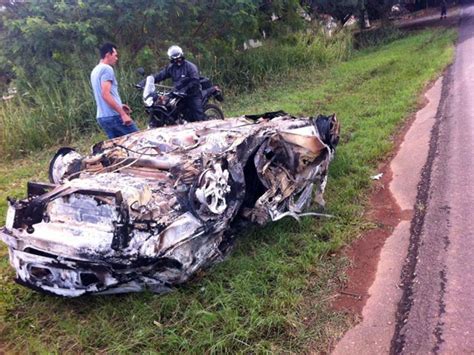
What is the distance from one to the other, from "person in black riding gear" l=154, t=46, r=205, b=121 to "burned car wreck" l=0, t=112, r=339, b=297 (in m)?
2.55

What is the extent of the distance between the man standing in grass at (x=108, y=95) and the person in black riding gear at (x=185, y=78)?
1.06 metres

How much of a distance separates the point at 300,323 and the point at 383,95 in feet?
23.5

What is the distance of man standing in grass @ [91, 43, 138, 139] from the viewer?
5.48 m

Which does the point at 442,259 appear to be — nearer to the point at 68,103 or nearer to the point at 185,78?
the point at 185,78

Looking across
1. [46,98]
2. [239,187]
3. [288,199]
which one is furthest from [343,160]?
[46,98]

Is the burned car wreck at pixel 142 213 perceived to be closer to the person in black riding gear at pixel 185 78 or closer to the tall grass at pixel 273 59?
the person in black riding gear at pixel 185 78

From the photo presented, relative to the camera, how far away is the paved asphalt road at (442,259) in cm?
288

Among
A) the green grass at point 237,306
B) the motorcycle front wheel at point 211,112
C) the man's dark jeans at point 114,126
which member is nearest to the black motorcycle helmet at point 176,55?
the motorcycle front wheel at point 211,112

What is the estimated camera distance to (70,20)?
31.1 ft

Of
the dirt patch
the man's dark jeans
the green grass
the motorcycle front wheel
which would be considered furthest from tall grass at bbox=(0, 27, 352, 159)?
the dirt patch

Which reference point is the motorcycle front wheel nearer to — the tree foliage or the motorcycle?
the motorcycle

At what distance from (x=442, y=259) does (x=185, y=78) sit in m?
4.38

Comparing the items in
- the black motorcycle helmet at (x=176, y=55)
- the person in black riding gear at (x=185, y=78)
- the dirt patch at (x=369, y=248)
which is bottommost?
the dirt patch at (x=369, y=248)

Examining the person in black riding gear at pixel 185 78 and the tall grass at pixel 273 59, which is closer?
the person in black riding gear at pixel 185 78
